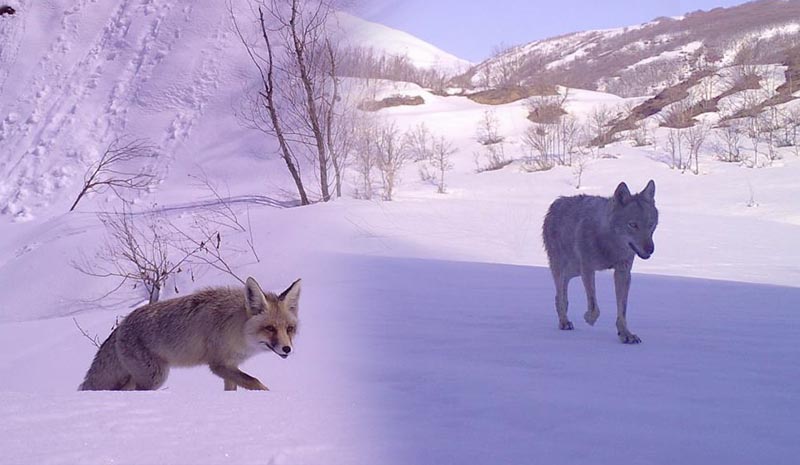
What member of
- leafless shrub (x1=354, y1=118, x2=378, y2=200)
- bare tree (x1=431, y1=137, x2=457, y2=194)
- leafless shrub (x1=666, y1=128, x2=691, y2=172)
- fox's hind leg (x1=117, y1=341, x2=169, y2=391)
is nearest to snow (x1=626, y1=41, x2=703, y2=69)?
leafless shrub (x1=666, y1=128, x2=691, y2=172)

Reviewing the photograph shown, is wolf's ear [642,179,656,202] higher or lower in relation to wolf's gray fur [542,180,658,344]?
higher

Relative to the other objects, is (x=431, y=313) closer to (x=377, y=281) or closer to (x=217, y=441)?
(x=377, y=281)

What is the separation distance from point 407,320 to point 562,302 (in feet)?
4.97

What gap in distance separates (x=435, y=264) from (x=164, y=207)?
42.0 ft

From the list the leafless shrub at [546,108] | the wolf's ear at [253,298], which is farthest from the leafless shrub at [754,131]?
the wolf's ear at [253,298]

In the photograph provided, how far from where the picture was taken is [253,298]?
13.9ft

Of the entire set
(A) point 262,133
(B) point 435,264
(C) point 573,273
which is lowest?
(B) point 435,264

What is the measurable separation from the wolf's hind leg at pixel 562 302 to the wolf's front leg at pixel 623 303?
64 cm

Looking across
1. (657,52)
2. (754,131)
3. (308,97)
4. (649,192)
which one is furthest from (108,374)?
(657,52)

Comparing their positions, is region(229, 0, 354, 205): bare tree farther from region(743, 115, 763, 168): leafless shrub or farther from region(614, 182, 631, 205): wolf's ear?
region(614, 182, 631, 205): wolf's ear

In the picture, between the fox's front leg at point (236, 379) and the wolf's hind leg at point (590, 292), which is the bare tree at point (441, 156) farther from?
the fox's front leg at point (236, 379)

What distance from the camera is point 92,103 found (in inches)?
998

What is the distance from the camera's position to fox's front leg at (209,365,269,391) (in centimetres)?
404

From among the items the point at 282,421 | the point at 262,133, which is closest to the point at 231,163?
the point at 262,133
